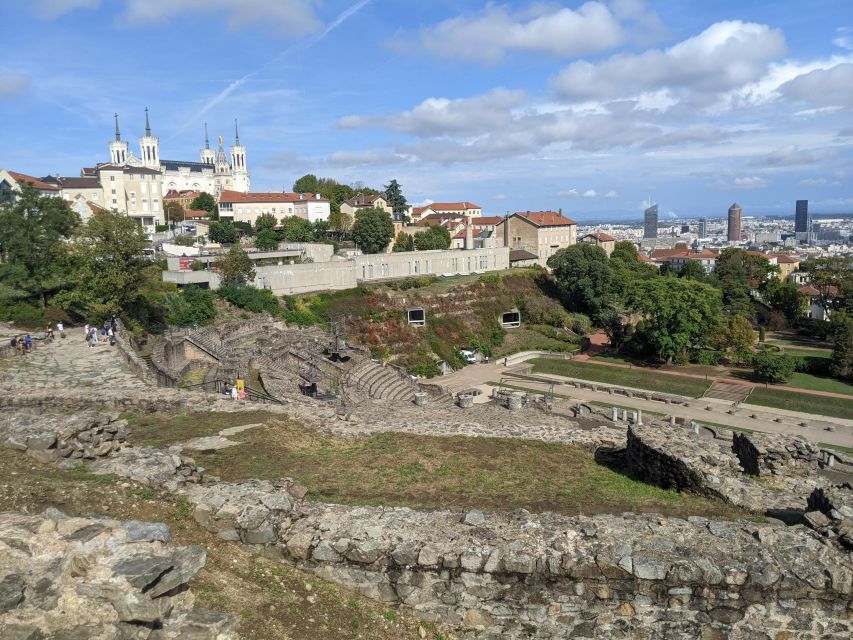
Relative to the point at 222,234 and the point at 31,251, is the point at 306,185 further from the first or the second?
the point at 31,251

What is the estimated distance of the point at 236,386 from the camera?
24.0m

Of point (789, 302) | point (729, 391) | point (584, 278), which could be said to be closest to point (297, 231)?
point (584, 278)

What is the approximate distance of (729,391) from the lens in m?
38.9

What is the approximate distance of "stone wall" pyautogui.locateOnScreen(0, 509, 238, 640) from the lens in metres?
6.40

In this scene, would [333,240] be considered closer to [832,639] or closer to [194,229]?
[194,229]

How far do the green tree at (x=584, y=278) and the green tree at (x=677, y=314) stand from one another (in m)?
12.7

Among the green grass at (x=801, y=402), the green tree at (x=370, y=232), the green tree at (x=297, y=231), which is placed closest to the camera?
the green grass at (x=801, y=402)

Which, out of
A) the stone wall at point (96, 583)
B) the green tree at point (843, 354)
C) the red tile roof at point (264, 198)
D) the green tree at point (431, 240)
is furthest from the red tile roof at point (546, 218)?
the stone wall at point (96, 583)

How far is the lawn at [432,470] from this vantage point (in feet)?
42.4

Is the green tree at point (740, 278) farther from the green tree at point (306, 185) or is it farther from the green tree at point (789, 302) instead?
the green tree at point (306, 185)

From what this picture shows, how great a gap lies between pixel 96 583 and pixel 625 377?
132 feet

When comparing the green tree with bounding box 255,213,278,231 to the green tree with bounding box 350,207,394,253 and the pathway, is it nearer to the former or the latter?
the green tree with bounding box 350,207,394,253

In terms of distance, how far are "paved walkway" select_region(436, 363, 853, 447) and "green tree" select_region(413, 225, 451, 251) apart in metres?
34.8

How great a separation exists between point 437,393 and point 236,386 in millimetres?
13343
